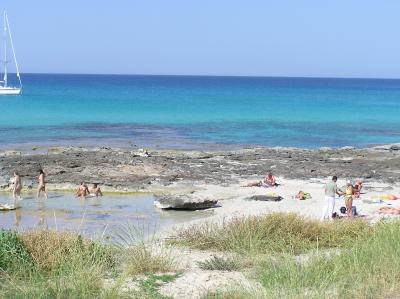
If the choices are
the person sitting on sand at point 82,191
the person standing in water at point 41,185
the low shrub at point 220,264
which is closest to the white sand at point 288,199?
the person sitting on sand at point 82,191

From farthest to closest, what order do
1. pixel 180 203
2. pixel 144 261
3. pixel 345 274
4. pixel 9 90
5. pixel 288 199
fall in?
1. pixel 9 90
2. pixel 288 199
3. pixel 180 203
4. pixel 144 261
5. pixel 345 274

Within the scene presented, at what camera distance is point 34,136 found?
43281mm

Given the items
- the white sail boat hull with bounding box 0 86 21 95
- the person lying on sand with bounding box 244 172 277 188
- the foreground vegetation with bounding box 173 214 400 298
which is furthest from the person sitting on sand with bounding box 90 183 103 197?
the white sail boat hull with bounding box 0 86 21 95

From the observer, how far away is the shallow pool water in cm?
1848

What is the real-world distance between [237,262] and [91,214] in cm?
1005

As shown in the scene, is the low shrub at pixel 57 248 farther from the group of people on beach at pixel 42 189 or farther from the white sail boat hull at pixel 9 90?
the white sail boat hull at pixel 9 90

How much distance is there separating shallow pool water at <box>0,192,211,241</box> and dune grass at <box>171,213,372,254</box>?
166 inches

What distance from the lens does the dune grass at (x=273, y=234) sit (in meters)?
12.5

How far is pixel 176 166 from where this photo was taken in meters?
29.9

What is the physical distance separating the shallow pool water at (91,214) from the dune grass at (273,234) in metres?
4.22

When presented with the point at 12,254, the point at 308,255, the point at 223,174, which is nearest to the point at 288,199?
the point at 223,174

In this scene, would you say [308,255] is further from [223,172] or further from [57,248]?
[223,172]

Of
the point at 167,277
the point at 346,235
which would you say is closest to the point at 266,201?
the point at 346,235

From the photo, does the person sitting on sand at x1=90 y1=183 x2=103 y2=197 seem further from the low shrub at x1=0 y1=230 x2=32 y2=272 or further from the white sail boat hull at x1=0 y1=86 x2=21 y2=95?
the white sail boat hull at x1=0 y1=86 x2=21 y2=95
